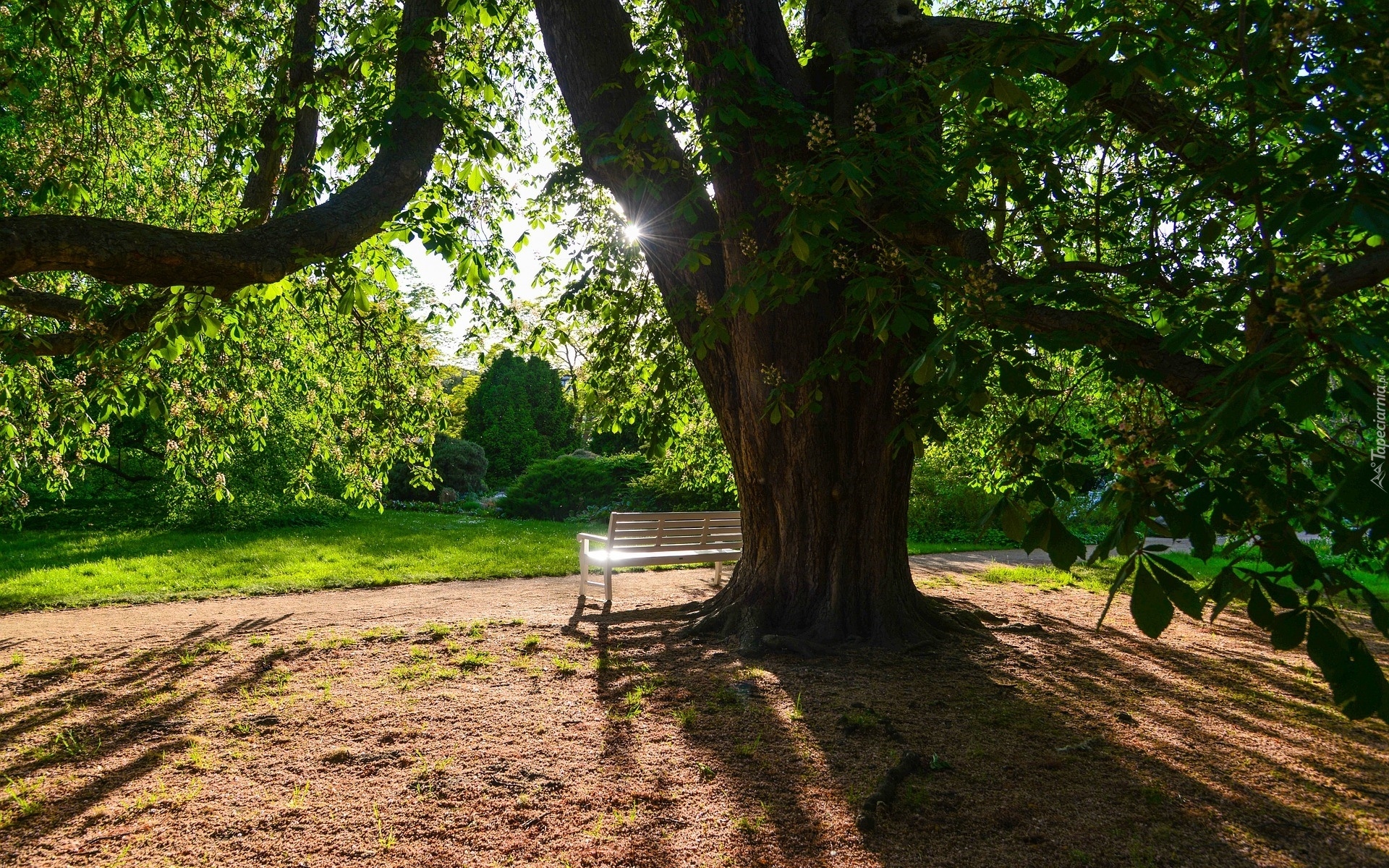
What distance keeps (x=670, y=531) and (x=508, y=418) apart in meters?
18.7

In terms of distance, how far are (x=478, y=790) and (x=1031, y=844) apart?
2189mm

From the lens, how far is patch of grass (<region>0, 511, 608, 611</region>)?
8.60 m

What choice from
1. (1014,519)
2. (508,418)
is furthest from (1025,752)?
(508,418)

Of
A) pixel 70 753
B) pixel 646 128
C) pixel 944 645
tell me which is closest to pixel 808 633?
pixel 944 645

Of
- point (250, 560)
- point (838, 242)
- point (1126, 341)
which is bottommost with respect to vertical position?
point (250, 560)

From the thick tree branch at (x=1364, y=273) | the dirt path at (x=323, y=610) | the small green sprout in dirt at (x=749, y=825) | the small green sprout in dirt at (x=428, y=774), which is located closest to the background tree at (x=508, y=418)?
the dirt path at (x=323, y=610)

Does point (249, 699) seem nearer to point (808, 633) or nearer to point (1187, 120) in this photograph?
point (808, 633)

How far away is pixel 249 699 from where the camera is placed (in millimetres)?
4531

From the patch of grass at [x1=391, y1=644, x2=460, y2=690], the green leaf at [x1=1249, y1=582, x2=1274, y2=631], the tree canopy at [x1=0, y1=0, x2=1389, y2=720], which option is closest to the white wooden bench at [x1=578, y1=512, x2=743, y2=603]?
the tree canopy at [x1=0, y1=0, x2=1389, y2=720]

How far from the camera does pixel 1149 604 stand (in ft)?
5.00

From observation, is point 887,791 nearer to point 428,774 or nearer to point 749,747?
point 749,747

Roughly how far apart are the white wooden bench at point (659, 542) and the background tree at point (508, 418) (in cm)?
1761

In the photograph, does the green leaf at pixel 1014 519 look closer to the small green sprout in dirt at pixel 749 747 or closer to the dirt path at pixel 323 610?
the small green sprout in dirt at pixel 749 747

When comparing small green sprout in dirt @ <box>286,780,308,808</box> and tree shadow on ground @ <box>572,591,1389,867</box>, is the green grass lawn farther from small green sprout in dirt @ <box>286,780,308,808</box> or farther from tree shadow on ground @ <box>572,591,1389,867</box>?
small green sprout in dirt @ <box>286,780,308,808</box>
